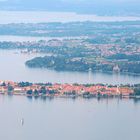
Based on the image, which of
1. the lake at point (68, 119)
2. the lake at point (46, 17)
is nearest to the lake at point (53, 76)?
the lake at point (68, 119)

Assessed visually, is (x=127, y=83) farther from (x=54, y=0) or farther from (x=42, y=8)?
(x=54, y=0)

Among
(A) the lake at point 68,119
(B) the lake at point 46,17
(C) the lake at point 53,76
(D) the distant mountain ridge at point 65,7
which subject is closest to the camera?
(A) the lake at point 68,119

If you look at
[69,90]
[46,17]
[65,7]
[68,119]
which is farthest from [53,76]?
[65,7]

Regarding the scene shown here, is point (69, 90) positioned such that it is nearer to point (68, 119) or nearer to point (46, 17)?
point (68, 119)

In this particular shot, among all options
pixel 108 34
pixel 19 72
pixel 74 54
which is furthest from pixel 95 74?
pixel 108 34

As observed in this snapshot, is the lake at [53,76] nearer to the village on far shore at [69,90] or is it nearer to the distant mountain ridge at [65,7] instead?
the village on far shore at [69,90]

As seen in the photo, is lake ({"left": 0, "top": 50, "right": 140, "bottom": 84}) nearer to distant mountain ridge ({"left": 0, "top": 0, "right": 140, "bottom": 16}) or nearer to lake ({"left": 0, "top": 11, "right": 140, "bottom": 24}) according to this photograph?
lake ({"left": 0, "top": 11, "right": 140, "bottom": 24})
